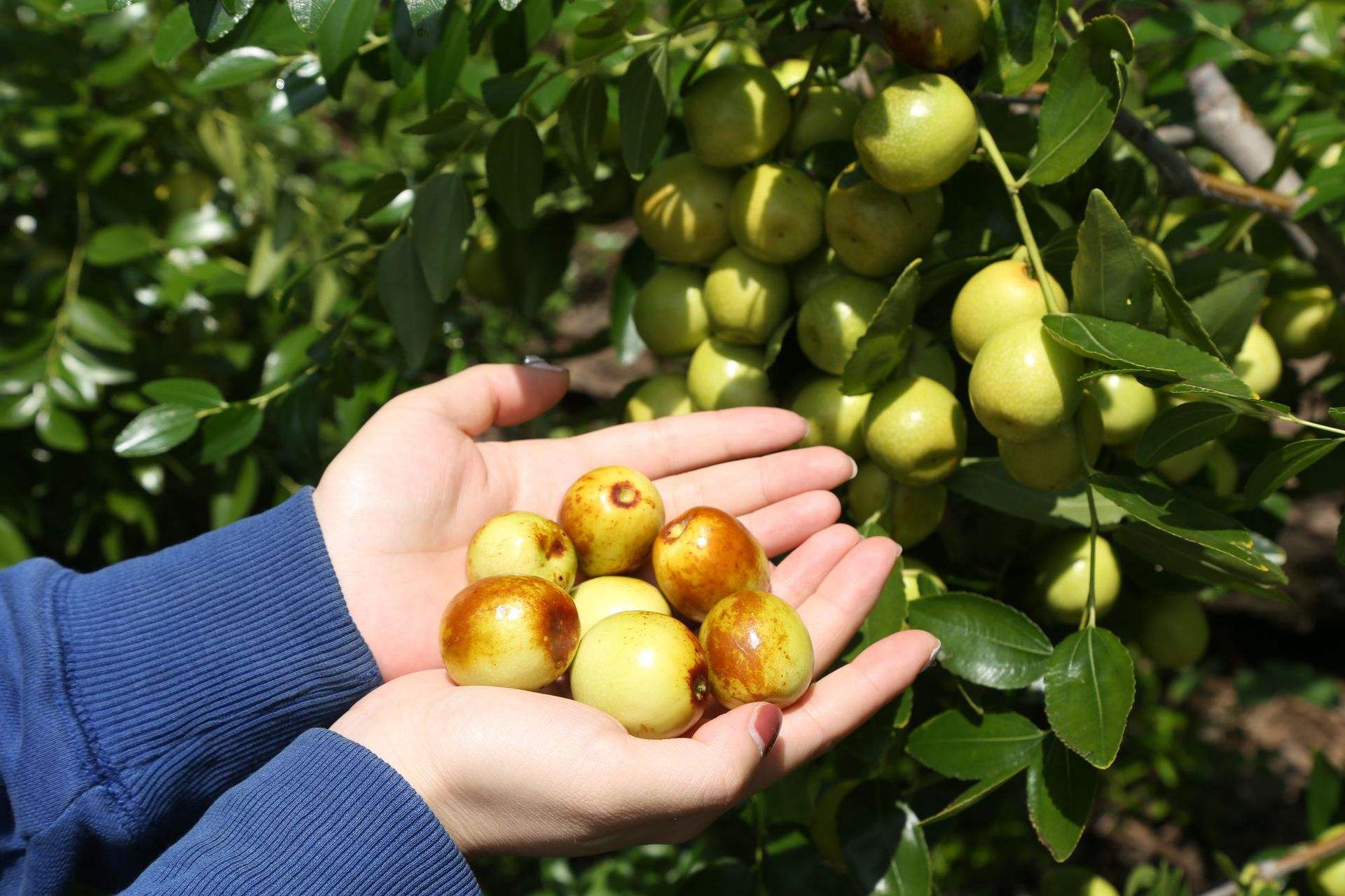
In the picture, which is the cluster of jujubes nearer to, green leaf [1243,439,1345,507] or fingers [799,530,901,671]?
fingers [799,530,901,671]

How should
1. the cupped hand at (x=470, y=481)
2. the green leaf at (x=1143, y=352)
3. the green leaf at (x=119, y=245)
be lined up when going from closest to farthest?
the green leaf at (x=1143, y=352) < the cupped hand at (x=470, y=481) < the green leaf at (x=119, y=245)

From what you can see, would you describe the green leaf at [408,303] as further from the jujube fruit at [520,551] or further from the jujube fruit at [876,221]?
the jujube fruit at [876,221]

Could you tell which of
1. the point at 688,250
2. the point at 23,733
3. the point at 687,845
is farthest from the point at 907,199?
the point at 687,845

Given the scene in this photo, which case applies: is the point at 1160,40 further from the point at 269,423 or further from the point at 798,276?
the point at 269,423

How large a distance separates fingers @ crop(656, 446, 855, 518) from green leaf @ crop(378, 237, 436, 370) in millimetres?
602

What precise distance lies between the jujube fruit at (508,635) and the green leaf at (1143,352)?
0.93 metres

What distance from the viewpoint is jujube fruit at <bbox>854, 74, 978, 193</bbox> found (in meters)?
1.62

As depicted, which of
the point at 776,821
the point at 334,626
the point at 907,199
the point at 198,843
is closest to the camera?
the point at 198,843

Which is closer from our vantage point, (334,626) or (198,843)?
(198,843)

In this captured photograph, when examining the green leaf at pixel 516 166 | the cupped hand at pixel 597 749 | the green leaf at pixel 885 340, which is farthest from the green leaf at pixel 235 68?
Answer: the green leaf at pixel 885 340

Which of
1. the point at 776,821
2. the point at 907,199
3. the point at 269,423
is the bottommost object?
the point at 776,821

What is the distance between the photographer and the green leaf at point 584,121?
6.18 feet

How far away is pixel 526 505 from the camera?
2.31 metres

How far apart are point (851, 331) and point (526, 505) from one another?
0.87 metres
